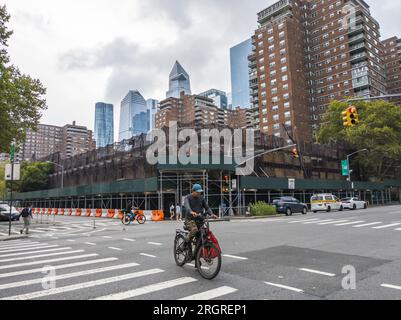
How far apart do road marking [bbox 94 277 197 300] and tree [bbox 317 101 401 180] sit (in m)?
53.1

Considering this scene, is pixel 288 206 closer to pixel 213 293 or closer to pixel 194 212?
pixel 194 212

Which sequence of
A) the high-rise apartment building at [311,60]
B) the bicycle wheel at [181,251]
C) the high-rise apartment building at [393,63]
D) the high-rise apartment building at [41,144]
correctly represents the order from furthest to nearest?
the high-rise apartment building at [41,144], the high-rise apartment building at [393,63], the high-rise apartment building at [311,60], the bicycle wheel at [181,251]

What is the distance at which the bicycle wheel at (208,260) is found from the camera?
5904 millimetres

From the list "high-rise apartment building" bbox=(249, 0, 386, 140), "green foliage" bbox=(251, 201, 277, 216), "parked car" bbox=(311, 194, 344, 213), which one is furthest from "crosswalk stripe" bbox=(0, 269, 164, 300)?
"high-rise apartment building" bbox=(249, 0, 386, 140)

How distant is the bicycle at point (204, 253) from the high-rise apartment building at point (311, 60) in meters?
81.8

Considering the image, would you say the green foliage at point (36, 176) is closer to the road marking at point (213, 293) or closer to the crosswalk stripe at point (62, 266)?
the crosswalk stripe at point (62, 266)

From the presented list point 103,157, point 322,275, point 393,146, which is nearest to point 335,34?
point 393,146

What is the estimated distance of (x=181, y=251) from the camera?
7043mm

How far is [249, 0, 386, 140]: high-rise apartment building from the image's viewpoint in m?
85.1

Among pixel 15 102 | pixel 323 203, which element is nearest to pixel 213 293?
pixel 15 102

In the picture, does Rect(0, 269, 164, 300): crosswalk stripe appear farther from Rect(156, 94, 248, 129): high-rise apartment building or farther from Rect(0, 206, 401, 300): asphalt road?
Rect(156, 94, 248, 129): high-rise apartment building

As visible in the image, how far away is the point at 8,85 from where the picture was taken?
2083 cm

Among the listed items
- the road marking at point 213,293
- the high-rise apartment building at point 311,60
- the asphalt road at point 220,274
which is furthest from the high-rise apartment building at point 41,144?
the road marking at point 213,293

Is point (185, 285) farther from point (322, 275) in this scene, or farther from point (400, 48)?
point (400, 48)
